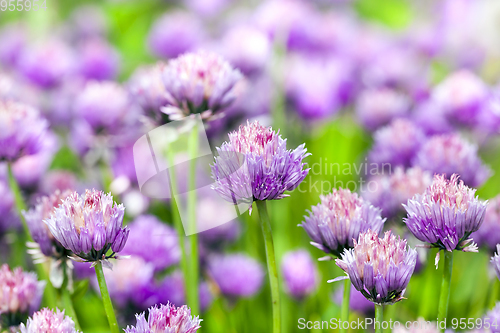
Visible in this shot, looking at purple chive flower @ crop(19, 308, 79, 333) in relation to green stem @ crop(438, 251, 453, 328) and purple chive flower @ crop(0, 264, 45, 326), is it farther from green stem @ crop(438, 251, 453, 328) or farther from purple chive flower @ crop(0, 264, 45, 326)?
green stem @ crop(438, 251, 453, 328)

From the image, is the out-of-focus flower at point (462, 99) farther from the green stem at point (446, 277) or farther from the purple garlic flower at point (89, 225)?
the purple garlic flower at point (89, 225)

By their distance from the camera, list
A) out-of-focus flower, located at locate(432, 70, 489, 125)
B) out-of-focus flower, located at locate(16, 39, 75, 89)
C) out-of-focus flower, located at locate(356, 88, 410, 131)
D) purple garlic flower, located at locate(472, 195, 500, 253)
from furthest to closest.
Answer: out-of-focus flower, located at locate(16, 39, 75, 89)
out-of-focus flower, located at locate(356, 88, 410, 131)
out-of-focus flower, located at locate(432, 70, 489, 125)
purple garlic flower, located at locate(472, 195, 500, 253)

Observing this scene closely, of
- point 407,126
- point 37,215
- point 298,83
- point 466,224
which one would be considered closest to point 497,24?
point 298,83

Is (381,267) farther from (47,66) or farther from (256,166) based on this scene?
(47,66)

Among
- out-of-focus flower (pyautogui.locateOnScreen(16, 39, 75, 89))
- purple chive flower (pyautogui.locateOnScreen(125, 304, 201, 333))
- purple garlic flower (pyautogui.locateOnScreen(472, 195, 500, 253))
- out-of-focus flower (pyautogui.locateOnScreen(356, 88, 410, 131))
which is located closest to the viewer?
purple chive flower (pyautogui.locateOnScreen(125, 304, 201, 333))

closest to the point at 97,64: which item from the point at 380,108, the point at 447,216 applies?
the point at 380,108

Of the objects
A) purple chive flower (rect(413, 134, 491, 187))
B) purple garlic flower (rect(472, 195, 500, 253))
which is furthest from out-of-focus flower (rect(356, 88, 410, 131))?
purple garlic flower (rect(472, 195, 500, 253))
